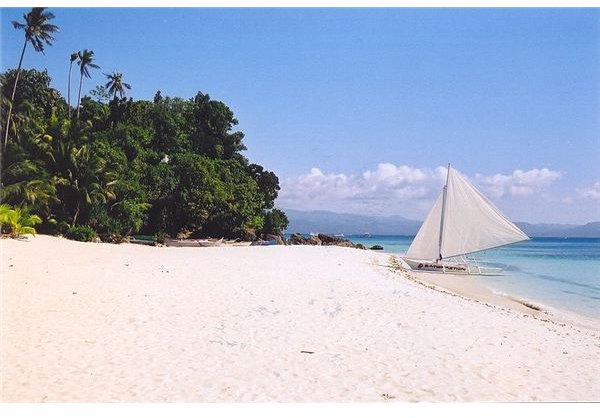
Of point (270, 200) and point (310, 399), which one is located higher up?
point (270, 200)

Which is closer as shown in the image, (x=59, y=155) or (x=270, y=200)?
(x=59, y=155)

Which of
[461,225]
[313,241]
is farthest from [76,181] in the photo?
[313,241]

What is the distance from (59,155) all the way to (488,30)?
16.1 m

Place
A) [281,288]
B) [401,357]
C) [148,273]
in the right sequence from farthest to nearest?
[148,273] < [281,288] < [401,357]

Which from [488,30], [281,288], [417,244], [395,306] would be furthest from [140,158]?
[488,30]

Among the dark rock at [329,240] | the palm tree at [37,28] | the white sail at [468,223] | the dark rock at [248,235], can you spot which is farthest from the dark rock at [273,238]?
the palm tree at [37,28]

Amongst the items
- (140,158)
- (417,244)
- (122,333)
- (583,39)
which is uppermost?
(140,158)

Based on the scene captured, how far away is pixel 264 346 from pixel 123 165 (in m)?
18.2

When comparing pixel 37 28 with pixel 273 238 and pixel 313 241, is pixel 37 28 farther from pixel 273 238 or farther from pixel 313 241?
pixel 313 241

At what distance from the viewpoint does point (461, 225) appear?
54.0ft

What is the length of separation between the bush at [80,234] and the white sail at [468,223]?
487 inches

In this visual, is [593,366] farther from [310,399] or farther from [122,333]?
[122,333]

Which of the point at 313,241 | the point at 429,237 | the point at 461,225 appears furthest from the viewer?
the point at 313,241

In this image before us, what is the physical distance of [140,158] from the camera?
80.6 feet
